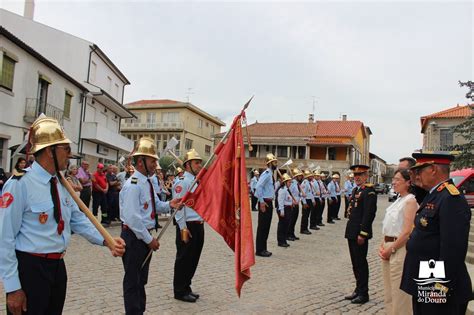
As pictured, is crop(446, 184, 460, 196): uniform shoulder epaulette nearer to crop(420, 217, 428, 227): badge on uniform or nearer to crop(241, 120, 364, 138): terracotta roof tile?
crop(420, 217, 428, 227): badge on uniform

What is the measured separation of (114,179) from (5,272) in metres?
10.6

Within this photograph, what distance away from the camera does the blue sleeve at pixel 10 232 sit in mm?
2686

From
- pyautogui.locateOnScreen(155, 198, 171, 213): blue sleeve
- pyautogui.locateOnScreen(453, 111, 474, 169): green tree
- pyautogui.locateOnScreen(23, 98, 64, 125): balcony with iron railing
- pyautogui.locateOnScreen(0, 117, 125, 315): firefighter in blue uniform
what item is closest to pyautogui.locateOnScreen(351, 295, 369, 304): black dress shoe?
pyautogui.locateOnScreen(155, 198, 171, 213): blue sleeve

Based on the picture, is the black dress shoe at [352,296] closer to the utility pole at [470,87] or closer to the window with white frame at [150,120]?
the utility pole at [470,87]

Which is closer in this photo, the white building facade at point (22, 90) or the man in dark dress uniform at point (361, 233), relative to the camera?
the man in dark dress uniform at point (361, 233)

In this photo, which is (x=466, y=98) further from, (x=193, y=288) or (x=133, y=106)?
(x=133, y=106)

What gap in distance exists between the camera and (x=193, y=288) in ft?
20.2

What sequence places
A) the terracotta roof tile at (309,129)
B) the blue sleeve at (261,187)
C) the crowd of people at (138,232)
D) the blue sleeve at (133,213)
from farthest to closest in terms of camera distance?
1. the terracotta roof tile at (309,129)
2. the blue sleeve at (261,187)
3. the blue sleeve at (133,213)
4. the crowd of people at (138,232)

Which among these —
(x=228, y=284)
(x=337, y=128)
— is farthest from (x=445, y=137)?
(x=228, y=284)

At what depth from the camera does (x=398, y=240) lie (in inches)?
173

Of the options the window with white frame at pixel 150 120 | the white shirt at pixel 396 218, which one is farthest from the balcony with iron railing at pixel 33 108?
the window with white frame at pixel 150 120

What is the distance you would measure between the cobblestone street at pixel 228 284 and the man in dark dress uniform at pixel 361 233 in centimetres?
22

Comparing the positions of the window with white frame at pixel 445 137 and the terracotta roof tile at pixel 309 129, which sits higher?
the terracotta roof tile at pixel 309 129

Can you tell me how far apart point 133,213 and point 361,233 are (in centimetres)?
339
